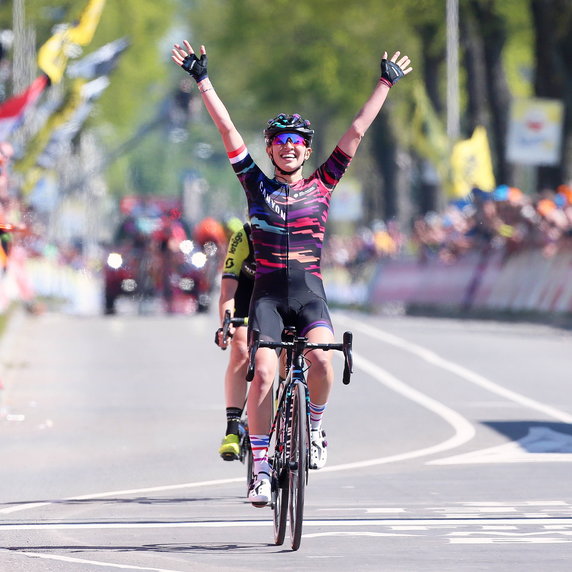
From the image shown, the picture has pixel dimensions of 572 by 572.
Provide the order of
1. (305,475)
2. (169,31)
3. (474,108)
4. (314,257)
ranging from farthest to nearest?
(169,31)
(474,108)
(314,257)
(305,475)

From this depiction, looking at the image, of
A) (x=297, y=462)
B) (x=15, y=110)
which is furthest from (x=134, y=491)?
(x=15, y=110)

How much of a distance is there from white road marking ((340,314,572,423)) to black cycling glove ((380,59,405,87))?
17.4 feet

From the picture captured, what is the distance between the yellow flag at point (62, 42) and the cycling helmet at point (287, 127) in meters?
24.2

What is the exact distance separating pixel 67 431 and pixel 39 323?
16844 mm

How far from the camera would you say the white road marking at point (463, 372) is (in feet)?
50.7

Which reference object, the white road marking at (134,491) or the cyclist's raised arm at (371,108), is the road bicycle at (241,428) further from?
the cyclist's raised arm at (371,108)

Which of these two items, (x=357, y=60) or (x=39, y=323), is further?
(x=357, y=60)

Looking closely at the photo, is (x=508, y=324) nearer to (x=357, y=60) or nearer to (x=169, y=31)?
(x=357, y=60)

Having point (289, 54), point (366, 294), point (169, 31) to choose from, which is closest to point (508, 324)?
point (366, 294)

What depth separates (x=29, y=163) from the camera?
41.6 metres

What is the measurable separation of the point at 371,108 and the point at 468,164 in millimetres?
31922

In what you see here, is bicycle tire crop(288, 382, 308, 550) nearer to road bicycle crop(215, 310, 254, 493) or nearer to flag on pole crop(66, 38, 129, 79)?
road bicycle crop(215, 310, 254, 493)

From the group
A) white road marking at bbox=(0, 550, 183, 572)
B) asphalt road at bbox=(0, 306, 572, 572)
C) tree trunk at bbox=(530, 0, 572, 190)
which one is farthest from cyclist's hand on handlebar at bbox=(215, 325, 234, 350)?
tree trunk at bbox=(530, 0, 572, 190)

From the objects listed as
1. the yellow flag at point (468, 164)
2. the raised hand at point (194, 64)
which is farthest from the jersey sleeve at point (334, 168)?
the yellow flag at point (468, 164)
